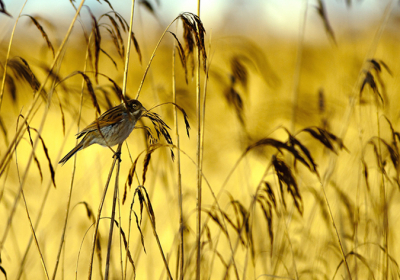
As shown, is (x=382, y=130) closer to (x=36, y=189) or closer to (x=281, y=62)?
(x=281, y=62)

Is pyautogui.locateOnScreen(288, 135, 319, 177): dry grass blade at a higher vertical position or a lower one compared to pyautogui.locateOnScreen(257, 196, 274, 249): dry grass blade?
higher

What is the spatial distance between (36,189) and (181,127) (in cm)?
213

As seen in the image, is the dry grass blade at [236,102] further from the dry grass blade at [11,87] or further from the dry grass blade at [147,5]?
the dry grass blade at [11,87]

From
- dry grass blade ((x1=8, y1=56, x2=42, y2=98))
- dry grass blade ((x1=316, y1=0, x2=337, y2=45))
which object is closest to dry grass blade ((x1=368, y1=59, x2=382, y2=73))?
dry grass blade ((x1=316, y1=0, x2=337, y2=45))

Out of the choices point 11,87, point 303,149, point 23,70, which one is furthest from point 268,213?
point 11,87

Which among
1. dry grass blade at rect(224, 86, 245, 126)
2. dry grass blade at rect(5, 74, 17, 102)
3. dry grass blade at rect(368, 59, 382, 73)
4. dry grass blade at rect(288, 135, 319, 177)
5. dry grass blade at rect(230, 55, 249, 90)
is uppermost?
dry grass blade at rect(230, 55, 249, 90)

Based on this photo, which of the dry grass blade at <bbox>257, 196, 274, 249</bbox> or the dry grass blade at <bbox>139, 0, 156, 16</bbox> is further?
the dry grass blade at <bbox>139, 0, 156, 16</bbox>

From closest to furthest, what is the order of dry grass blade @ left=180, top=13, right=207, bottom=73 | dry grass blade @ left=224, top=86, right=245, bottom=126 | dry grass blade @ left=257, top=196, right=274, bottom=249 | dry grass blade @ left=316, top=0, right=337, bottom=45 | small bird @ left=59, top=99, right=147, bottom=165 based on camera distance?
dry grass blade @ left=180, top=13, right=207, bottom=73
dry grass blade @ left=257, top=196, right=274, bottom=249
small bird @ left=59, top=99, right=147, bottom=165
dry grass blade @ left=316, top=0, right=337, bottom=45
dry grass blade @ left=224, top=86, right=245, bottom=126

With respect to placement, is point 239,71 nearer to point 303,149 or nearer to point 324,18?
point 324,18

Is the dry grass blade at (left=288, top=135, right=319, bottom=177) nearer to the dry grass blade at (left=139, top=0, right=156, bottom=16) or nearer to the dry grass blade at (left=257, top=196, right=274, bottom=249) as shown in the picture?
the dry grass blade at (left=257, top=196, right=274, bottom=249)

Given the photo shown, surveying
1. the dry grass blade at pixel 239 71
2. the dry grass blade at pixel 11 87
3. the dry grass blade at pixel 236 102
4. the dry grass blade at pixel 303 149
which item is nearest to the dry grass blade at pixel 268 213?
the dry grass blade at pixel 303 149

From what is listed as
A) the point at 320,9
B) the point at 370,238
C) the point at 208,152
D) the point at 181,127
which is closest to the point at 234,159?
the point at 208,152

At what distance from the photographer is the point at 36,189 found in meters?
4.02

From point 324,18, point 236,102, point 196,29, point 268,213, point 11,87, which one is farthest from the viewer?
point 236,102
